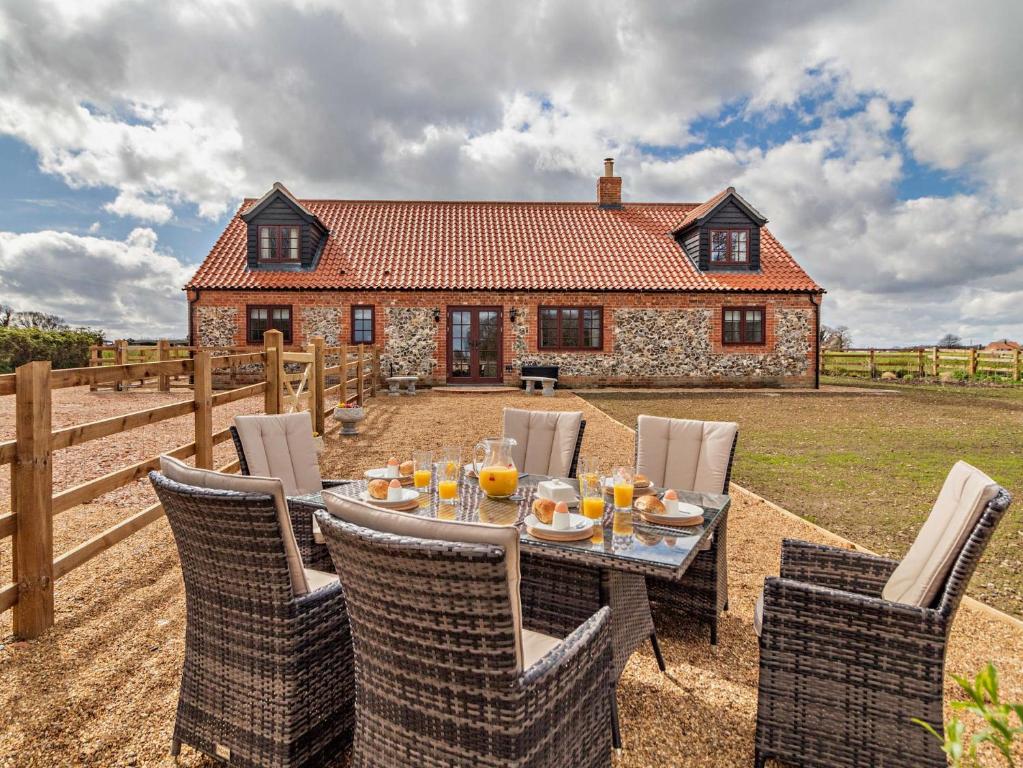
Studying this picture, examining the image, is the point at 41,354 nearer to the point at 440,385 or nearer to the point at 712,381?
the point at 440,385

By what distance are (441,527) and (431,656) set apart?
342 mm

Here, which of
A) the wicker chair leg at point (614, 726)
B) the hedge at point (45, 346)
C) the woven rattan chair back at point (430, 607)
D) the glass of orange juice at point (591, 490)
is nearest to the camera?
the woven rattan chair back at point (430, 607)

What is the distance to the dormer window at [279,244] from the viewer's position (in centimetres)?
1631

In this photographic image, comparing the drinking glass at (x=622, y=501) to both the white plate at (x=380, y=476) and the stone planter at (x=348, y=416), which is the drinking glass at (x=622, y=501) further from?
the stone planter at (x=348, y=416)

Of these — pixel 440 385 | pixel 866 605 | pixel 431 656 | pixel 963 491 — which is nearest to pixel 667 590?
pixel 866 605

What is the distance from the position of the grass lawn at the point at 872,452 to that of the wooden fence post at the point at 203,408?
15.7 feet

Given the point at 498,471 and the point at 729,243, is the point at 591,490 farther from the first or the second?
the point at 729,243

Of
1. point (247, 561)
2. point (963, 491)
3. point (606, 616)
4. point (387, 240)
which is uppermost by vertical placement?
point (387, 240)

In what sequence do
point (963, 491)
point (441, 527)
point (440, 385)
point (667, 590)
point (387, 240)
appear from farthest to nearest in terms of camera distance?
point (387, 240)
point (440, 385)
point (667, 590)
point (963, 491)
point (441, 527)

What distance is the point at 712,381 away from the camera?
16250 millimetres

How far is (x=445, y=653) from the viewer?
148 centimetres

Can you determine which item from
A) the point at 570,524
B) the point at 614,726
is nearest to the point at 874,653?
the point at 614,726

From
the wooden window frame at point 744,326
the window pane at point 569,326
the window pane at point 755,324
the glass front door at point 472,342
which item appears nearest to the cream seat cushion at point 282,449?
the glass front door at point 472,342

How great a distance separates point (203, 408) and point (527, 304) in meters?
12.1
